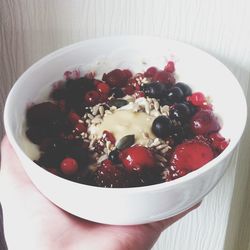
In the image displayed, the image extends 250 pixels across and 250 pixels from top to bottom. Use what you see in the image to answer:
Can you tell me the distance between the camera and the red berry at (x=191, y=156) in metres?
0.48

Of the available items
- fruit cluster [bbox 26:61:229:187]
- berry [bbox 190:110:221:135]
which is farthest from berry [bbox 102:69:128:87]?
berry [bbox 190:110:221:135]

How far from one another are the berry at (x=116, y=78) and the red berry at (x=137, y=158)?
0.12 m

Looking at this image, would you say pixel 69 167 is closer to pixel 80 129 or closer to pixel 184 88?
pixel 80 129

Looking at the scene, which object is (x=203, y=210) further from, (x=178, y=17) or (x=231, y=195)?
(x=178, y=17)

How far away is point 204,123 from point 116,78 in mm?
120

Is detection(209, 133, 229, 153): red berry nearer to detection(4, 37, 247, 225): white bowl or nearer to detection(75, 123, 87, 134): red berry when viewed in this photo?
detection(4, 37, 247, 225): white bowl

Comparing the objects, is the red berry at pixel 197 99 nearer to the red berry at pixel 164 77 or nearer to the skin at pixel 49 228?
the red berry at pixel 164 77

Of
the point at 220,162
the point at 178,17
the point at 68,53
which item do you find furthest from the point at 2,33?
the point at 220,162

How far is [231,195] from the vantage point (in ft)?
2.32

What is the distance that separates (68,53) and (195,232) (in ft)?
1.10

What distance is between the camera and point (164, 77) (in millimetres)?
571

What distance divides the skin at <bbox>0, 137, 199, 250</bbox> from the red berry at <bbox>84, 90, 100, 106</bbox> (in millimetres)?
103

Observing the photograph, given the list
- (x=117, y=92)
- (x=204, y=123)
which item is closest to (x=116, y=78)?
(x=117, y=92)

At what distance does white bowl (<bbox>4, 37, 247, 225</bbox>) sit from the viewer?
1.45ft
